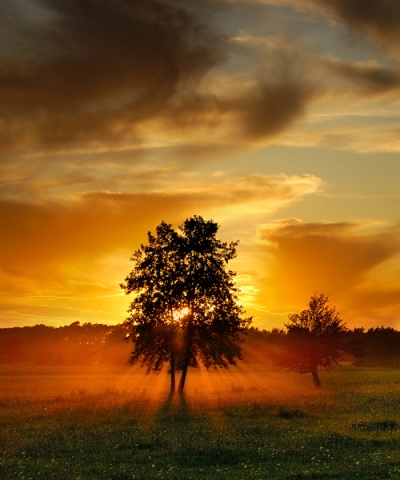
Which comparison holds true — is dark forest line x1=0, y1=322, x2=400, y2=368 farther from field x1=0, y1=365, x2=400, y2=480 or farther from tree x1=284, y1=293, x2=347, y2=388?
field x1=0, y1=365, x2=400, y2=480

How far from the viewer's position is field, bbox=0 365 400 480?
942 inches

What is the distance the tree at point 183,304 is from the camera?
58688 mm

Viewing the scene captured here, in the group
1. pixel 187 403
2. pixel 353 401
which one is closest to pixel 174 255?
pixel 187 403

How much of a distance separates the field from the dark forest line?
97481 mm

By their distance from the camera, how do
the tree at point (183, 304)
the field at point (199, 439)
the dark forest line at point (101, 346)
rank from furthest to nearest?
1. the dark forest line at point (101, 346)
2. the tree at point (183, 304)
3. the field at point (199, 439)

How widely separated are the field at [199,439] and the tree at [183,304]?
6899 mm

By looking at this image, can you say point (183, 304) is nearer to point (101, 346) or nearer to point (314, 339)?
point (314, 339)

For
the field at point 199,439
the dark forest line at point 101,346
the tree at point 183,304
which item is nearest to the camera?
the field at point 199,439

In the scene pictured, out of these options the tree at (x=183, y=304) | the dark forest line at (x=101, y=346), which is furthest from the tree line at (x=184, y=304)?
the dark forest line at (x=101, y=346)

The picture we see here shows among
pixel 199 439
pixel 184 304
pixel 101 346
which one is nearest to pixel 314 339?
pixel 184 304

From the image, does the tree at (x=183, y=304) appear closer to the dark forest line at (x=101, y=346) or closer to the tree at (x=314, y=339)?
the tree at (x=314, y=339)

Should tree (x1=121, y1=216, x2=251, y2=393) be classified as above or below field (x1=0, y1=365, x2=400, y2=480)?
above

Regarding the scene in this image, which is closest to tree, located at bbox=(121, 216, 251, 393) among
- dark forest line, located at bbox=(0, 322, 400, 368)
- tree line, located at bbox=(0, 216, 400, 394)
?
tree line, located at bbox=(0, 216, 400, 394)

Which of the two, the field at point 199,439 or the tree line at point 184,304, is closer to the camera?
the field at point 199,439
